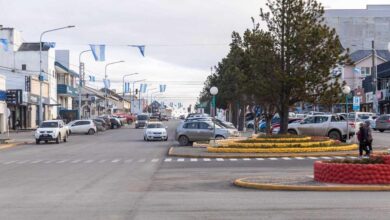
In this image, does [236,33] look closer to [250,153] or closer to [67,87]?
[250,153]

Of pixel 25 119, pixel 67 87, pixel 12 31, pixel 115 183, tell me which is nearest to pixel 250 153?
pixel 115 183

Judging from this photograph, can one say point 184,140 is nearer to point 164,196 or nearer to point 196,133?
point 196,133

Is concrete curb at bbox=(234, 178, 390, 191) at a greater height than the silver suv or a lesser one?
lesser

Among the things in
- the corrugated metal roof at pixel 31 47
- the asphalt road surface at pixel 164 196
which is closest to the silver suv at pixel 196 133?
the asphalt road surface at pixel 164 196

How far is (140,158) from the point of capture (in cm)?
3123

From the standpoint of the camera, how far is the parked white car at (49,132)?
48.3 meters

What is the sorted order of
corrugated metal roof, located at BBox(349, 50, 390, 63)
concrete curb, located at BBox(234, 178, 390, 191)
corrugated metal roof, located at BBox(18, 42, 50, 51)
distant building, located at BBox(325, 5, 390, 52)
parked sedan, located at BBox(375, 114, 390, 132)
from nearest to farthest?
1. concrete curb, located at BBox(234, 178, 390, 191)
2. parked sedan, located at BBox(375, 114, 390, 132)
3. corrugated metal roof, located at BBox(18, 42, 50, 51)
4. corrugated metal roof, located at BBox(349, 50, 390, 63)
5. distant building, located at BBox(325, 5, 390, 52)

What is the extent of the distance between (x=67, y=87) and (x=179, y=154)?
70.2 m

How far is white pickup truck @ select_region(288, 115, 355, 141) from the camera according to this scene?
Result: 134 feet

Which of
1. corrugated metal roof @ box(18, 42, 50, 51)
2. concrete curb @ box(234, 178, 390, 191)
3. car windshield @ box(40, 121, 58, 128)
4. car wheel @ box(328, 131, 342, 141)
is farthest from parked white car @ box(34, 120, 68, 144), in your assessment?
corrugated metal roof @ box(18, 42, 50, 51)

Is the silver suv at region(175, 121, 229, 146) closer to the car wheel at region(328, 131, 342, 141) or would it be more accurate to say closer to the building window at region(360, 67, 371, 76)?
the car wheel at region(328, 131, 342, 141)

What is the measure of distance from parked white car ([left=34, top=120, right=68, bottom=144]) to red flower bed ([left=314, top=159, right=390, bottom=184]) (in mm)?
33920

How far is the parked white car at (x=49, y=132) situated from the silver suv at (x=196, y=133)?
1114 cm

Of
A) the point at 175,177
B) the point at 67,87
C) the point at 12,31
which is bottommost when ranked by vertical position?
the point at 175,177
